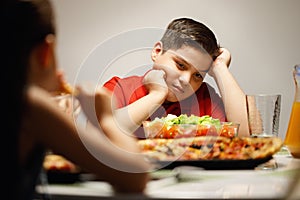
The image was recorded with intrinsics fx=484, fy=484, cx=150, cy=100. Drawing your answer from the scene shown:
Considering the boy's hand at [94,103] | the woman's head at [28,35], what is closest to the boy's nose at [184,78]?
the boy's hand at [94,103]

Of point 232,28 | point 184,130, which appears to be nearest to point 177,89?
point 184,130

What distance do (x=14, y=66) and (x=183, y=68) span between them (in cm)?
128

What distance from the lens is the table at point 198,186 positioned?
0.73 m

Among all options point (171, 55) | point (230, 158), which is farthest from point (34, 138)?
point (171, 55)

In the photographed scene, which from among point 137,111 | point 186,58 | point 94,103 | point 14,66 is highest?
point 14,66

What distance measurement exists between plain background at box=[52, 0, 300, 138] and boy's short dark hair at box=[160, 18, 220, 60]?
2.48 feet

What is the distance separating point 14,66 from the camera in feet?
2.31

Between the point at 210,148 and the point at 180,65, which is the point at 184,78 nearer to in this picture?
the point at 180,65

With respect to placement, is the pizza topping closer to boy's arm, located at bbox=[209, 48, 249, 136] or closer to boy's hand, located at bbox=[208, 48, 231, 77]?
boy's arm, located at bbox=[209, 48, 249, 136]

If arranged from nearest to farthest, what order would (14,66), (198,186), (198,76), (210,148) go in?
(14,66) → (198,186) → (210,148) → (198,76)

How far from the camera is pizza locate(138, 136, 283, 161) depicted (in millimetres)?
955

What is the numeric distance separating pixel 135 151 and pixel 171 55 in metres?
1.19

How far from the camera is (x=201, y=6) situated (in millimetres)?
2852

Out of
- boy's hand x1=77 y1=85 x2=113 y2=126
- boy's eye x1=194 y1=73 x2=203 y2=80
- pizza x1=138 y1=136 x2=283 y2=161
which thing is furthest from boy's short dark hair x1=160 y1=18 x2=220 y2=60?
boy's hand x1=77 y1=85 x2=113 y2=126
